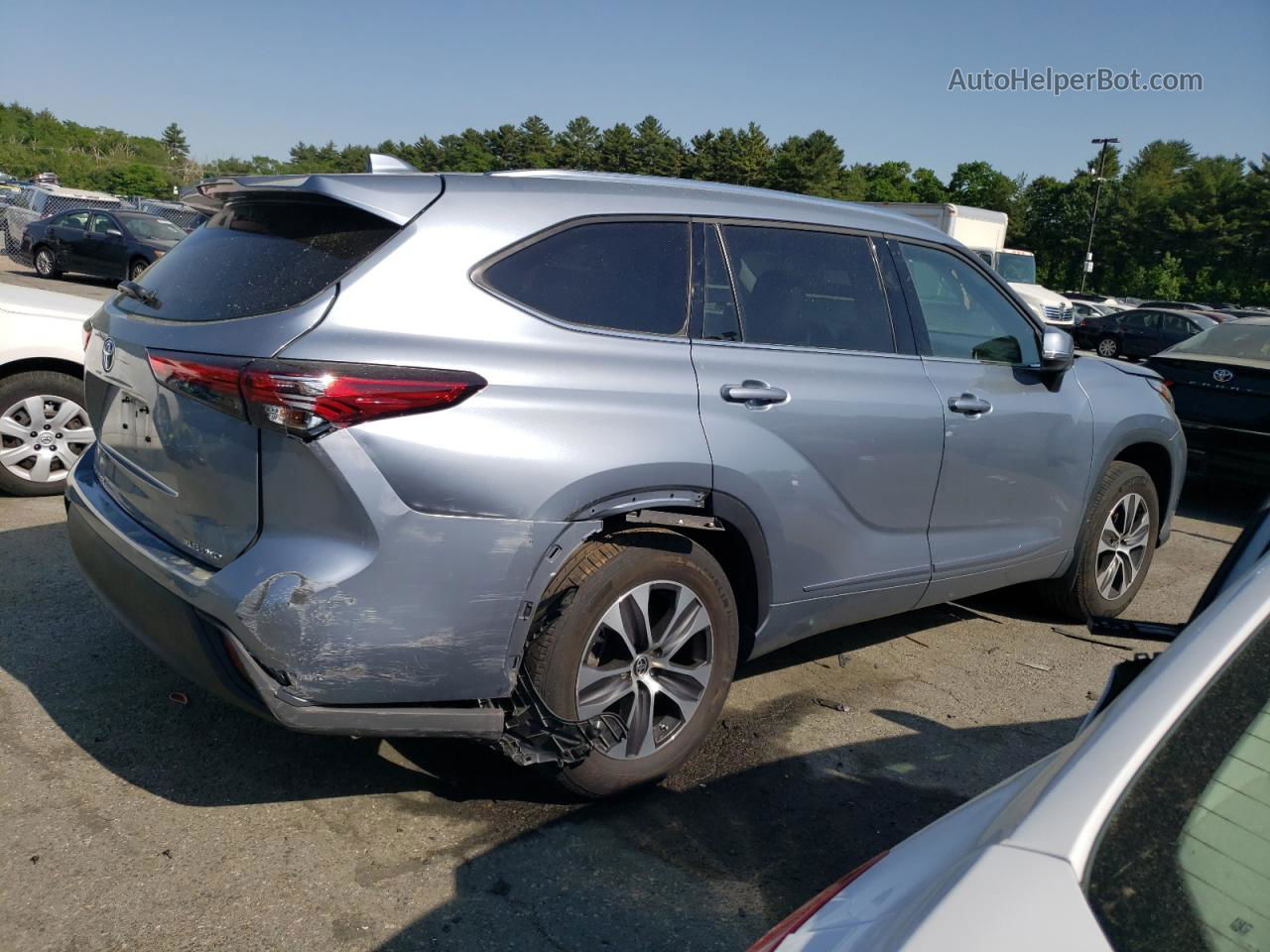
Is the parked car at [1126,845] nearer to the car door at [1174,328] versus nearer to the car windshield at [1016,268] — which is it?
the car windshield at [1016,268]

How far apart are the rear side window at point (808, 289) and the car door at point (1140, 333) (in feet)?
84.6

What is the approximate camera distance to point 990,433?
4113 millimetres

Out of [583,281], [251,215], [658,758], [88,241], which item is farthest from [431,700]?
[88,241]

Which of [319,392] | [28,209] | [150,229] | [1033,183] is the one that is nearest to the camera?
[319,392]

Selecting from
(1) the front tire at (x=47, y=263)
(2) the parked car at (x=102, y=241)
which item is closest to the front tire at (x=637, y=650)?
(2) the parked car at (x=102, y=241)

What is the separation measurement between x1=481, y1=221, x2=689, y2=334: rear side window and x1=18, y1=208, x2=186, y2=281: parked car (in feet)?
65.8

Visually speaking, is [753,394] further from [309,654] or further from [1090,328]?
[1090,328]

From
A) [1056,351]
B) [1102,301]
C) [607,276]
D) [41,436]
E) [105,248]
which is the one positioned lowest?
[41,436]

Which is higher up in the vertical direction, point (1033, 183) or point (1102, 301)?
point (1033, 183)

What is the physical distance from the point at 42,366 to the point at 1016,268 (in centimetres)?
2443

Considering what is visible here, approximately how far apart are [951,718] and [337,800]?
2338 mm

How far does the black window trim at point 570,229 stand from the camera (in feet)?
9.36

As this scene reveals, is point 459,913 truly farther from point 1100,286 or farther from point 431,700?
point 1100,286

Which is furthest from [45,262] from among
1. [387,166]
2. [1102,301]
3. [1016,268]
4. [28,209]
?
[1102,301]
